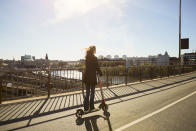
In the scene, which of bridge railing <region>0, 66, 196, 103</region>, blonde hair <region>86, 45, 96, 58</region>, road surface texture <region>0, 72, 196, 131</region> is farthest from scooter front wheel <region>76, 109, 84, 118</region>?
bridge railing <region>0, 66, 196, 103</region>

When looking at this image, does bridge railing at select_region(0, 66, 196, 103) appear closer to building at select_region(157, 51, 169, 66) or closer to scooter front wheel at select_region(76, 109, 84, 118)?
building at select_region(157, 51, 169, 66)

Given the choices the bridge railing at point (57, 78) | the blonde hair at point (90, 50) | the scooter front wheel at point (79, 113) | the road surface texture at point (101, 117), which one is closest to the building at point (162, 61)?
the bridge railing at point (57, 78)

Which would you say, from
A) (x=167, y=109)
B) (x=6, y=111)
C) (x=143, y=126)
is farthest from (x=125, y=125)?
(x=6, y=111)

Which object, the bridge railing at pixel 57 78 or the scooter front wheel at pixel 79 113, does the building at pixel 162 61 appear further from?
the scooter front wheel at pixel 79 113

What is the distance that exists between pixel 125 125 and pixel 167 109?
2.22 metres

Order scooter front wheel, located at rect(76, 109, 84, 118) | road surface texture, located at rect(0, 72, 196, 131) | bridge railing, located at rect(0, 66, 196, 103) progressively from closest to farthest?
road surface texture, located at rect(0, 72, 196, 131) → scooter front wheel, located at rect(76, 109, 84, 118) → bridge railing, located at rect(0, 66, 196, 103)

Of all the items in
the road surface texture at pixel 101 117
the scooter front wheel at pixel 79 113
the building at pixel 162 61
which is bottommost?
the road surface texture at pixel 101 117

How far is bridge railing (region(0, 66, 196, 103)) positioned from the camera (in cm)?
723

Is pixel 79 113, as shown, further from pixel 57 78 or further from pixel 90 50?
pixel 57 78

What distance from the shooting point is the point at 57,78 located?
930cm

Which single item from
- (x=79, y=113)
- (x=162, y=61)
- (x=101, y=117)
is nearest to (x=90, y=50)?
(x=79, y=113)

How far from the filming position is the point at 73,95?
8.06 meters

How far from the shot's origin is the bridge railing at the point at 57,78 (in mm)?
7227

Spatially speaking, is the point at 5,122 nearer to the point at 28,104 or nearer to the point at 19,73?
the point at 28,104
